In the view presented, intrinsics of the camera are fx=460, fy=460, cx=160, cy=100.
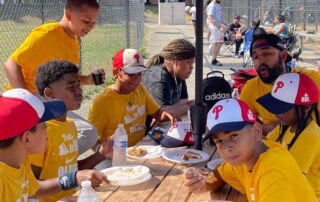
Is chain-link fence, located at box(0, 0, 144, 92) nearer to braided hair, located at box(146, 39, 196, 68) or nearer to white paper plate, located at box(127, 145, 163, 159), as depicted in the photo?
braided hair, located at box(146, 39, 196, 68)

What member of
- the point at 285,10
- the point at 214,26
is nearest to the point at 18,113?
the point at 214,26

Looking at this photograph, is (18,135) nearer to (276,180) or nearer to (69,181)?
(69,181)

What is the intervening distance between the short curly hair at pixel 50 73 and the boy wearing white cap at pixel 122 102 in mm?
630

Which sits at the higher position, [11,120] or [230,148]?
[11,120]

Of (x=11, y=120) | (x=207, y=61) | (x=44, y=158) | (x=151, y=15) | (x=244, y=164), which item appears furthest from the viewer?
(x=151, y=15)

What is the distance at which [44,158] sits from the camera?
9.37 feet

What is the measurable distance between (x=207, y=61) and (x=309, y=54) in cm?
415

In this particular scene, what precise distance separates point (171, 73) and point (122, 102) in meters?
0.83

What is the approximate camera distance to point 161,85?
14.8 ft

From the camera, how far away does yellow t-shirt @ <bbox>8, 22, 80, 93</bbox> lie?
364 centimetres

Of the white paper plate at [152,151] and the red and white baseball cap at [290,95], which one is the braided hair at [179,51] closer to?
the white paper plate at [152,151]

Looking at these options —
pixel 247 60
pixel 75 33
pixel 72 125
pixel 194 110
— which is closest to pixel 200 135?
pixel 194 110

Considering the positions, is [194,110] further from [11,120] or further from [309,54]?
[309,54]

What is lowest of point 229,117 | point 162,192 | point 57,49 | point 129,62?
point 162,192
